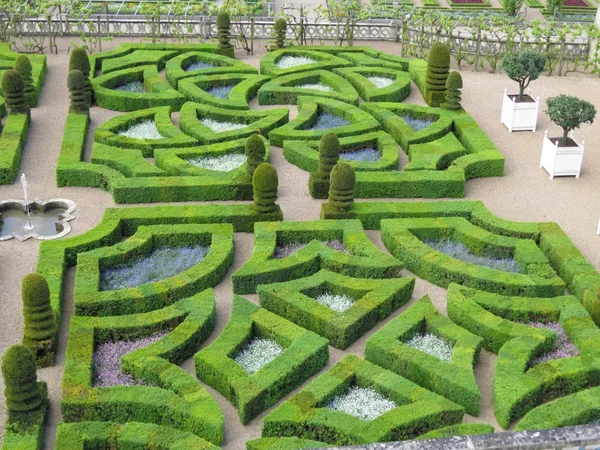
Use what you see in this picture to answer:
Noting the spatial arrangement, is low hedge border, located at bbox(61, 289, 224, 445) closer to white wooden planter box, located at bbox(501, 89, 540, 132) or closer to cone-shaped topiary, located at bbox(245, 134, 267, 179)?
cone-shaped topiary, located at bbox(245, 134, 267, 179)

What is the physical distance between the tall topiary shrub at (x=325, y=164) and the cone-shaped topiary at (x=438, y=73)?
27.1 feet

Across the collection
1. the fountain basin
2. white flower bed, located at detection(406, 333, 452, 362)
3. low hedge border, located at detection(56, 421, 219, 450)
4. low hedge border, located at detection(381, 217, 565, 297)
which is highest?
low hedge border, located at detection(381, 217, 565, 297)

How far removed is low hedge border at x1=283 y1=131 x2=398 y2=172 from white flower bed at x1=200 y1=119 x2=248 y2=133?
2713 millimetres

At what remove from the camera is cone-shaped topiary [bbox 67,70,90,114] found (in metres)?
31.1

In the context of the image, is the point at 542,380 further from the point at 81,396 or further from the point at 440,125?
the point at 440,125

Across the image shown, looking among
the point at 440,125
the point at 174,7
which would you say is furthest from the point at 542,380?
the point at 174,7

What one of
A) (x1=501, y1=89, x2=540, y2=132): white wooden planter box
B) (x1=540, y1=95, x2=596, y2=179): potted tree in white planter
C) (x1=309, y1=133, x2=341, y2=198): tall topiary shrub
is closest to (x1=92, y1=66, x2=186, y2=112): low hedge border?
(x1=309, y1=133, x2=341, y2=198): tall topiary shrub

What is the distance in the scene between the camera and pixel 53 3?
3984 cm

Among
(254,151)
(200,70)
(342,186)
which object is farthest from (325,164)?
(200,70)

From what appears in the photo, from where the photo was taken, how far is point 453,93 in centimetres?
3216

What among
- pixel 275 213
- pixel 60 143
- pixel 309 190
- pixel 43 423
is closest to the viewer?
pixel 43 423

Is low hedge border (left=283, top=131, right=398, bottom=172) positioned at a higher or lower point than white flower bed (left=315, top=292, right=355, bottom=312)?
higher

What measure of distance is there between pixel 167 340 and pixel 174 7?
25.6 metres

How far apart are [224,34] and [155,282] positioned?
19.1 m
